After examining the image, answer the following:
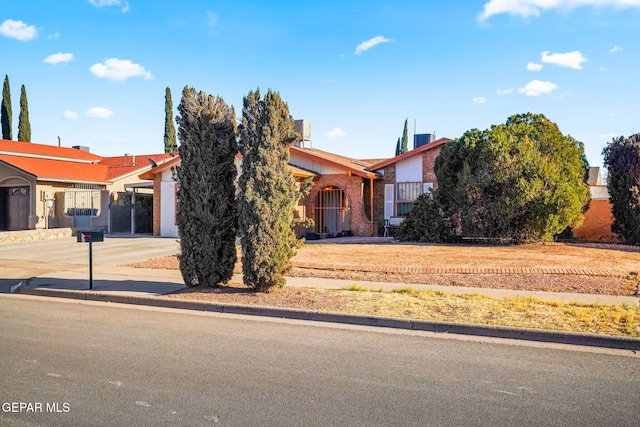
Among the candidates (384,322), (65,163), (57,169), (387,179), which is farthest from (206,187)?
(65,163)

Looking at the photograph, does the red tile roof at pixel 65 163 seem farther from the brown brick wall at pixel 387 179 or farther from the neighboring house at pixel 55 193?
the brown brick wall at pixel 387 179

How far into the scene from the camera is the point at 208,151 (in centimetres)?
1067

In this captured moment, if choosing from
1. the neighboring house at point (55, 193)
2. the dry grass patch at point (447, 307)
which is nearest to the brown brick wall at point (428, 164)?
the dry grass patch at point (447, 307)

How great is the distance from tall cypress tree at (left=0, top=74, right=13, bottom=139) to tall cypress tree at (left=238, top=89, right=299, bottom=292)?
147 ft

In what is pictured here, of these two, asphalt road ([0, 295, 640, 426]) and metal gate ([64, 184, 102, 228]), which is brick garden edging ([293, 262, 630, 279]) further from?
metal gate ([64, 184, 102, 228])

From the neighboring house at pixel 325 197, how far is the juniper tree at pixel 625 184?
9.47m

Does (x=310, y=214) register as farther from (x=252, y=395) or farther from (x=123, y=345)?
(x=252, y=395)

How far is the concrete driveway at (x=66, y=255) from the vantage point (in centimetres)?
1442

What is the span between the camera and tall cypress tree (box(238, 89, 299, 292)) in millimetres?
10188

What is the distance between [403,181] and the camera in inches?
976

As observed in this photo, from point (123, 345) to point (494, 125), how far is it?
16.1 meters

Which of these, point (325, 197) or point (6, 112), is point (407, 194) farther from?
point (6, 112)

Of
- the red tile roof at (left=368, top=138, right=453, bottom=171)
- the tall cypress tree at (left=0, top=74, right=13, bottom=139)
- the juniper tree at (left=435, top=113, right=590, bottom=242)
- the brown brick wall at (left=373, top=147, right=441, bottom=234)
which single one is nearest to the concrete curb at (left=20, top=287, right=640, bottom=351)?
the juniper tree at (left=435, top=113, right=590, bottom=242)

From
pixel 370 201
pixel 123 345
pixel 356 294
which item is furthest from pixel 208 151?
pixel 370 201
